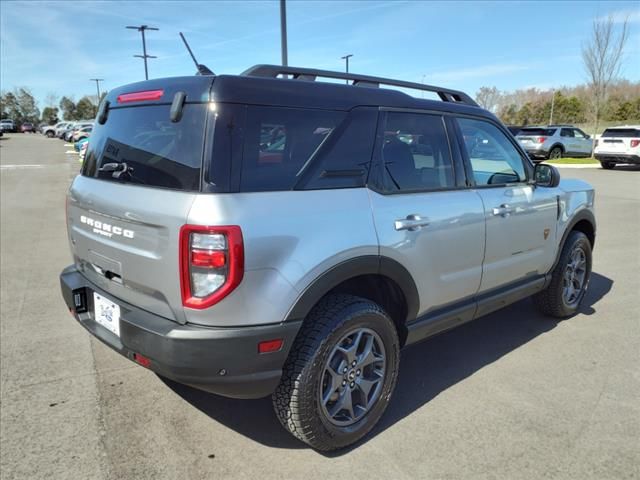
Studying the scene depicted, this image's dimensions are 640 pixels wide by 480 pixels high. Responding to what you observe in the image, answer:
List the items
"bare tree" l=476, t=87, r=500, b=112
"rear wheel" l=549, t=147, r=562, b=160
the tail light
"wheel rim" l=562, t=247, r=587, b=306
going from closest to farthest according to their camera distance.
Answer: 1. the tail light
2. "wheel rim" l=562, t=247, r=587, b=306
3. "rear wheel" l=549, t=147, r=562, b=160
4. "bare tree" l=476, t=87, r=500, b=112

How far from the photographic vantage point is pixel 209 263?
6.92ft

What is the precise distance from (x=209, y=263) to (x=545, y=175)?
297 centimetres

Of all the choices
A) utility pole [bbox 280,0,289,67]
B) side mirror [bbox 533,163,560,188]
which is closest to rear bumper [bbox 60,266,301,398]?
side mirror [bbox 533,163,560,188]

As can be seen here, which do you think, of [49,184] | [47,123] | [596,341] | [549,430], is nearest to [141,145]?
[549,430]

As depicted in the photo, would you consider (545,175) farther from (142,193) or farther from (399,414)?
(142,193)

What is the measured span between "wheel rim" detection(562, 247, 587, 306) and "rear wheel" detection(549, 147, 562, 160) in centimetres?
Answer: 2054

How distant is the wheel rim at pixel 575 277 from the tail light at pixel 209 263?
11.1 ft

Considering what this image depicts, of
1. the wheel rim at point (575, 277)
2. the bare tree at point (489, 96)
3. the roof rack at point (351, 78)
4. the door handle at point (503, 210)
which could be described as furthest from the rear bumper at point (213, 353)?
the bare tree at point (489, 96)

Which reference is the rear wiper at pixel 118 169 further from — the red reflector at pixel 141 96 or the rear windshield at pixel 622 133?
the rear windshield at pixel 622 133

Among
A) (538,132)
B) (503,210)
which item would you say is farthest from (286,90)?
(538,132)

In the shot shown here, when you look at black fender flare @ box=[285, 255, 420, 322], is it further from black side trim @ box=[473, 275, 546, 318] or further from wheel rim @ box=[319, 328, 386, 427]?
black side trim @ box=[473, 275, 546, 318]

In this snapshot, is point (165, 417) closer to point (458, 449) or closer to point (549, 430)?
point (458, 449)

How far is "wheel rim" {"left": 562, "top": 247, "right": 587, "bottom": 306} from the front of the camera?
14.4 ft

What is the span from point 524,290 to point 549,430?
1255 mm
